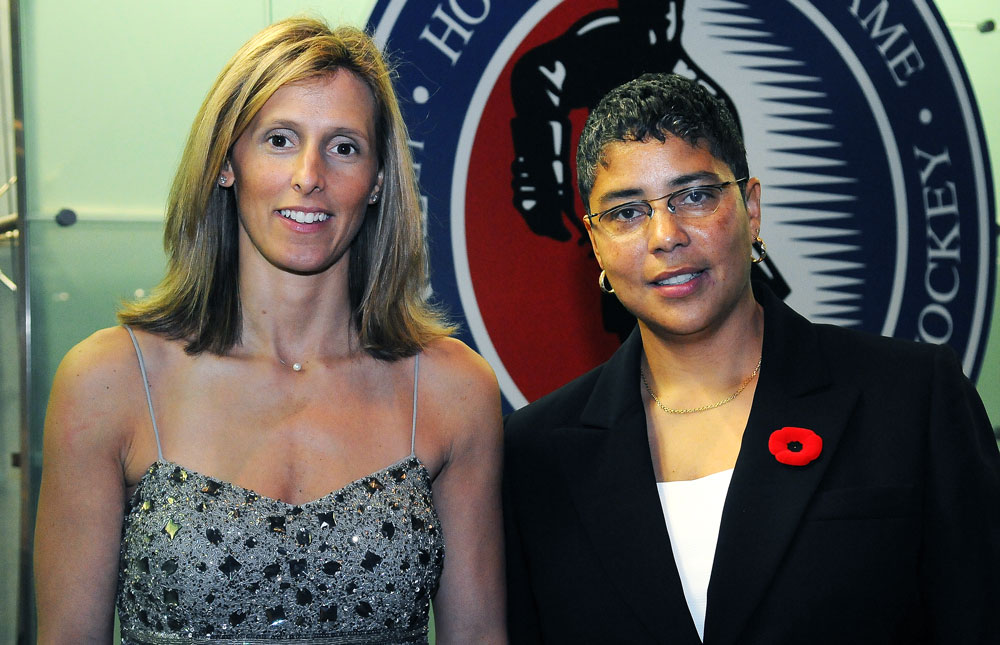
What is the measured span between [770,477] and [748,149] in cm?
201

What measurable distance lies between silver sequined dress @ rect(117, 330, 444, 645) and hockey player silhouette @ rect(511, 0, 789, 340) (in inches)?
59.4

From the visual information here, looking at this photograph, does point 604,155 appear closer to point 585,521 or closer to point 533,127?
point 585,521

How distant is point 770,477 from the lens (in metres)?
1.92

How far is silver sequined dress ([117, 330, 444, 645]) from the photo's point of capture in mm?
1959

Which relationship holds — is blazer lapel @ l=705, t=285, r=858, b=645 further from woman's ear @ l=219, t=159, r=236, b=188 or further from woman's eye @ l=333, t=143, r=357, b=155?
woman's ear @ l=219, t=159, r=236, b=188

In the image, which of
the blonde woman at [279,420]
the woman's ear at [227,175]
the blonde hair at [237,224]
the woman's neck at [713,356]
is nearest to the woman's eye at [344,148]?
the blonde woman at [279,420]

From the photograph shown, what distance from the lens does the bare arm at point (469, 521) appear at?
7.27 ft

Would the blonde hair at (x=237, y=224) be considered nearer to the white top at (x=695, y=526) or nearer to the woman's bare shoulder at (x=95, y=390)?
the woman's bare shoulder at (x=95, y=390)

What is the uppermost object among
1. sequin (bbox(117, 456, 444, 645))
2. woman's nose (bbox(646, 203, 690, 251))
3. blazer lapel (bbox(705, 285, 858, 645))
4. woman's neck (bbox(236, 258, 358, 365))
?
woman's nose (bbox(646, 203, 690, 251))

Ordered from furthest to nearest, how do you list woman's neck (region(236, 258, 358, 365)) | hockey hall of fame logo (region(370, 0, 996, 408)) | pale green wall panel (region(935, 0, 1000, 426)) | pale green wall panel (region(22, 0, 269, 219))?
pale green wall panel (region(935, 0, 1000, 426))
hockey hall of fame logo (region(370, 0, 996, 408))
pale green wall panel (region(22, 0, 269, 219))
woman's neck (region(236, 258, 358, 365))

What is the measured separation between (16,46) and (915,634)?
2.50 m

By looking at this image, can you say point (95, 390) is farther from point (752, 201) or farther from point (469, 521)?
point (752, 201)

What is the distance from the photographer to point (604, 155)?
6.89ft

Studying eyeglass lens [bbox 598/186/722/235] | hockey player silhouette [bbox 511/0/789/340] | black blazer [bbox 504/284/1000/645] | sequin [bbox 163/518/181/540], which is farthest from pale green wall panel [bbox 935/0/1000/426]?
sequin [bbox 163/518/181/540]
